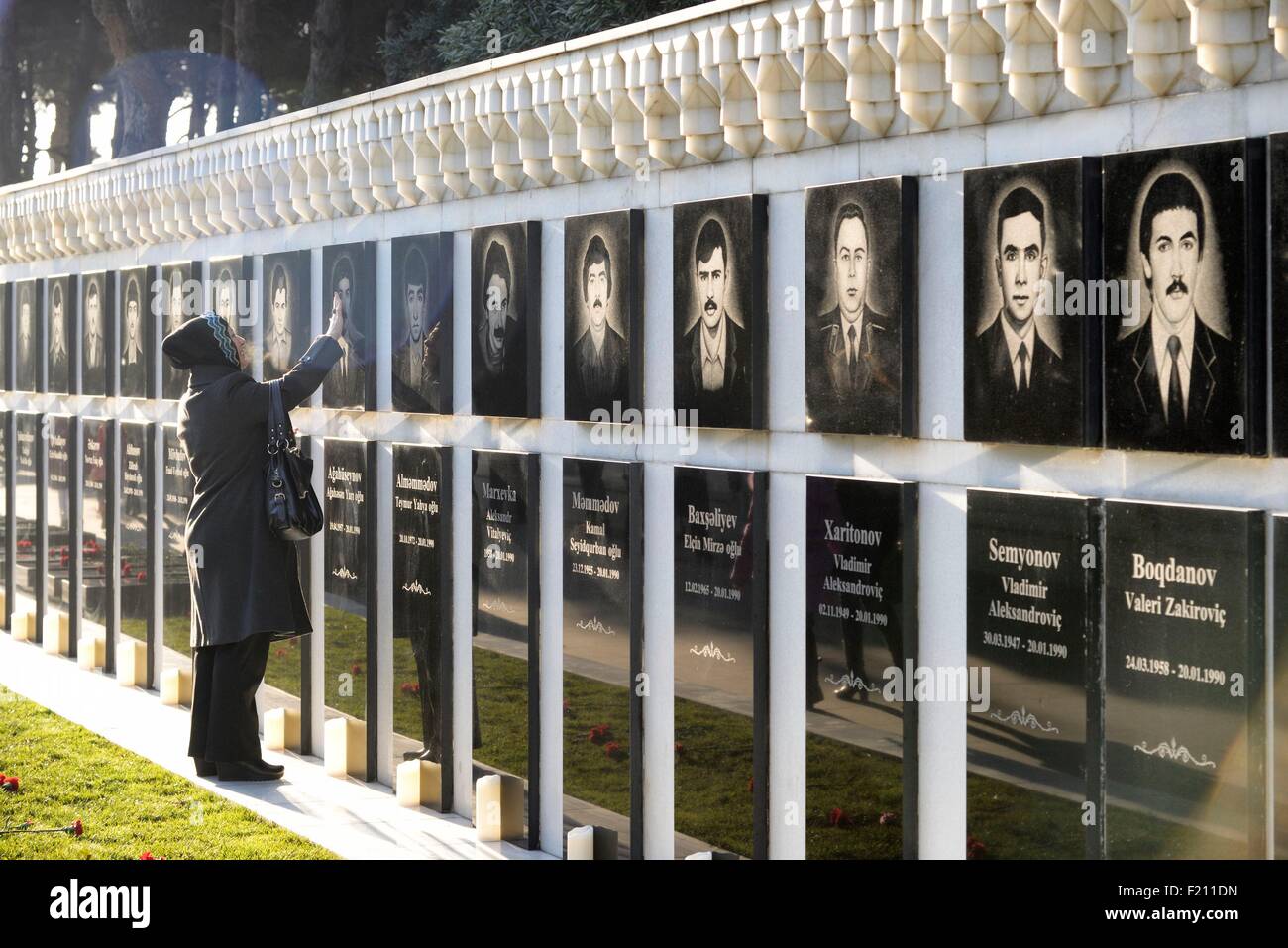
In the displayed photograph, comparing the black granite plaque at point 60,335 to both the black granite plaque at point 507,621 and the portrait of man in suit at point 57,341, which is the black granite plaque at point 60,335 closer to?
the portrait of man in suit at point 57,341

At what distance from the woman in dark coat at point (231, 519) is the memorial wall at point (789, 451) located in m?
0.55

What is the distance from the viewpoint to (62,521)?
14.3 meters

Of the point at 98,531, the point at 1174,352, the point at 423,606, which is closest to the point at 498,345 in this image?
the point at 423,606

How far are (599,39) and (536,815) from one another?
11.8ft

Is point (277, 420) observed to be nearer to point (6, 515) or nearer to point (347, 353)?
point (347, 353)

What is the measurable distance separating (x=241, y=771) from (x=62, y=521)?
228 inches

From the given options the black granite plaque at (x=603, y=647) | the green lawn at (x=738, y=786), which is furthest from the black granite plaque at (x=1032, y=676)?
the black granite plaque at (x=603, y=647)

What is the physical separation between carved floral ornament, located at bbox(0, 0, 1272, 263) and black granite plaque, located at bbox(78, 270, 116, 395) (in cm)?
214

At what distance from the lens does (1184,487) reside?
480cm

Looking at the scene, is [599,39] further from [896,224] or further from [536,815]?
[536,815]

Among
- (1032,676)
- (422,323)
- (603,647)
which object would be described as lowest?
(603,647)

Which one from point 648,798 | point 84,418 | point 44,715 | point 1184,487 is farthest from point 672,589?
point 84,418

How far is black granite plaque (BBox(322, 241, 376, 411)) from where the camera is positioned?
31.0ft

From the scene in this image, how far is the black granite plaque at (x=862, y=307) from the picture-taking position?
5.76 m
